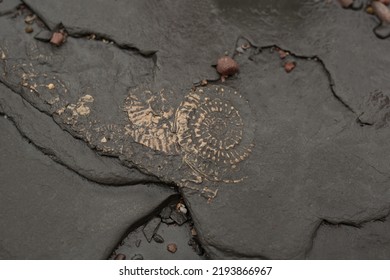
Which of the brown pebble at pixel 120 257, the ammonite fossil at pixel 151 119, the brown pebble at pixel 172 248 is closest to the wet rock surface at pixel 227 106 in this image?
the ammonite fossil at pixel 151 119

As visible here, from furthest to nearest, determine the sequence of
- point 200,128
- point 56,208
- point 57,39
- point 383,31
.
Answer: point 383,31 < point 57,39 < point 200,128 < point 56,208

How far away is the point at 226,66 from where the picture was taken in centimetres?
220

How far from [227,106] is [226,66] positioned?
0.65ft

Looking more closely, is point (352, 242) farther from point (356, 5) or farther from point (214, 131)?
point (356, 5)

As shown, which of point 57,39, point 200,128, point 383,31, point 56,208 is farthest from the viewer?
point 383,31

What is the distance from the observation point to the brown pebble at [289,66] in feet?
7.50

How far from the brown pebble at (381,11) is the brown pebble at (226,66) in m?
0.86

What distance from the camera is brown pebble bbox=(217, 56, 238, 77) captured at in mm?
2203

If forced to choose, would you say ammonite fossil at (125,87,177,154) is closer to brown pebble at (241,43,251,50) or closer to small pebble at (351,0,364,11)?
brown pebble at (241,43,251,50)

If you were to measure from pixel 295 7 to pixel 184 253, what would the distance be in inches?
55.0

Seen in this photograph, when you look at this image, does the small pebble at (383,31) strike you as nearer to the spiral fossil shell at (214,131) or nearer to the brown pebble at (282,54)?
the brown pebble at (282,54)

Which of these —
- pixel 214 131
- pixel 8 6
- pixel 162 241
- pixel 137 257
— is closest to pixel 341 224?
pixel 214 131

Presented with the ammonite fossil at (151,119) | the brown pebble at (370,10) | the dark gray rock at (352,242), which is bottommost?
the dark gray rock at (352,242)

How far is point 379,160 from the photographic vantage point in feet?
7.09
